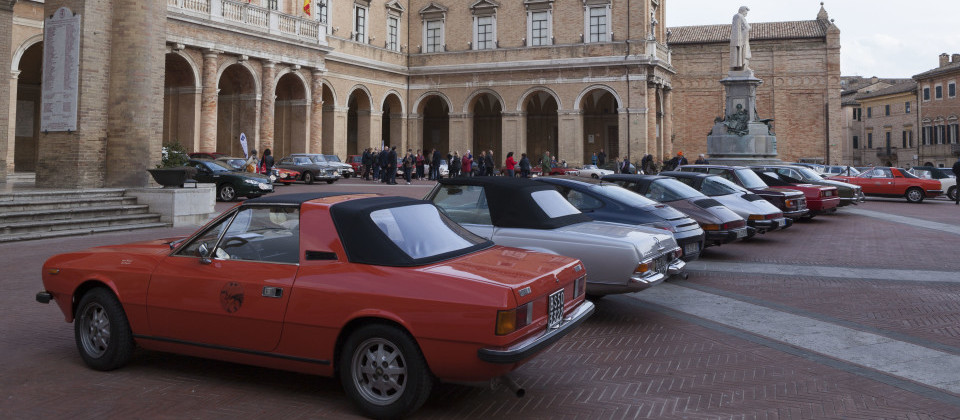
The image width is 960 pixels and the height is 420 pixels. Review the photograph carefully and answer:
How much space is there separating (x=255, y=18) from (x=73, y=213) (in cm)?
2045

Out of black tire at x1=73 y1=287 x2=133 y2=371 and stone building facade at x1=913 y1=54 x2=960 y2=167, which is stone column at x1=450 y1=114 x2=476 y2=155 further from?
stone building facade at x1=913 y1=54 x2=960 y2=167

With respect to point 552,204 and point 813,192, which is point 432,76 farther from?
point 552,204

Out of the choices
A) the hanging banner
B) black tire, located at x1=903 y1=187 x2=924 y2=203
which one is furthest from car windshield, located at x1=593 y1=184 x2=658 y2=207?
black tire, located at x1=903 y1=187 x2=924 y2=203

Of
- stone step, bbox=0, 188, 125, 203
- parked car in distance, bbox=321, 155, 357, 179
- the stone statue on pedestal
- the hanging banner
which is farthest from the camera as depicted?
parked car in distance, bbox=321, 155, 357, 179

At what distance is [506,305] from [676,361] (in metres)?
2.47

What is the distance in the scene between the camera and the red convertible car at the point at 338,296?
429cm

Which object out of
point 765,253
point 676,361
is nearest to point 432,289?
point 676,361

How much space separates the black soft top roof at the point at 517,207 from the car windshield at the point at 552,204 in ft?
0.15

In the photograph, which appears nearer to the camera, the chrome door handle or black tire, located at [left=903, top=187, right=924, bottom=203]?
the chrome door handle

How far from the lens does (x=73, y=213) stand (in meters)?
13.7

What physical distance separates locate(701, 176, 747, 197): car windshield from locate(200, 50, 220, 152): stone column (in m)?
23.1

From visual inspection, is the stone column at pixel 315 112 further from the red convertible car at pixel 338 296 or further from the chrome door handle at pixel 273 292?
the chrome door handle at pixel 273 292

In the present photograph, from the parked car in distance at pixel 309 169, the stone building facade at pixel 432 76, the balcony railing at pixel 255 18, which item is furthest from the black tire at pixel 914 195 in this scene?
the balcony railing at pixel 255 18

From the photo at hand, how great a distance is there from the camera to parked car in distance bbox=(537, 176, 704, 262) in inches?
353
